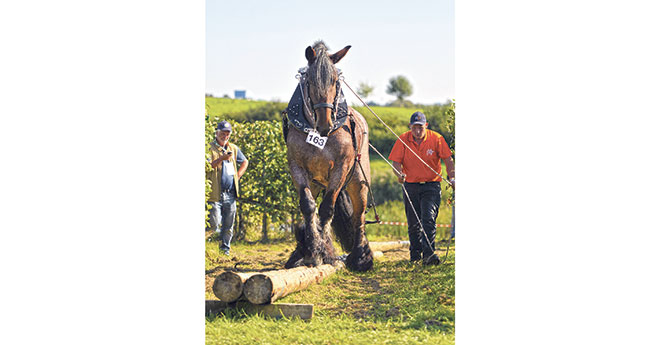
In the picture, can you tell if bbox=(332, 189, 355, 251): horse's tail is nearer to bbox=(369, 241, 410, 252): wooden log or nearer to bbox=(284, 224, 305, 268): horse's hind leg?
bbox=(284, 224, 305, 268): horse's hind leg

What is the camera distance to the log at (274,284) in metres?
5.51

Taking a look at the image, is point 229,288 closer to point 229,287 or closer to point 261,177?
point 229,287

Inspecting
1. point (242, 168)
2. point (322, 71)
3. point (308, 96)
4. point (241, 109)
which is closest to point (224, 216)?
point (242, 168)

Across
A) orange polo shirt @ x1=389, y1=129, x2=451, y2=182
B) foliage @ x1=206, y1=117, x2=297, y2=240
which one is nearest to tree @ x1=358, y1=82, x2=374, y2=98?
orange polo shirt @ x1=389, y1=129, x2=451, y2=182

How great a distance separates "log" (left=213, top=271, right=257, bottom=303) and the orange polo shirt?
9.32 feet

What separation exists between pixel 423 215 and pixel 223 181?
93.5 inches

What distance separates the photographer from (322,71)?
6.43m

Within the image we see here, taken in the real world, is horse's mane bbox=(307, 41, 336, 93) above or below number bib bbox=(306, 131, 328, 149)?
above

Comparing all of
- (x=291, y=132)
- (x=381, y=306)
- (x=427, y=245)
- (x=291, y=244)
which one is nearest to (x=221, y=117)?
(x=291, y=132)

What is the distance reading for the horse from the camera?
6.47 m

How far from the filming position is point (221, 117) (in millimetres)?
8328
